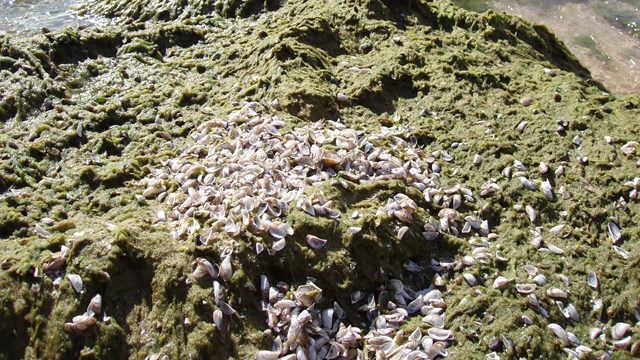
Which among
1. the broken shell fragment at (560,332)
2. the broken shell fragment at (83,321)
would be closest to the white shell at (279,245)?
the broken shell fragment at (83,321)

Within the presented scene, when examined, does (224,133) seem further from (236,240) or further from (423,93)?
(423,93)

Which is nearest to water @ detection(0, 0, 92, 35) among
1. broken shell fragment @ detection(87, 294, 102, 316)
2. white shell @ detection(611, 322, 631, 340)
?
broken shell fragment @ detection(87, 294, 102, 316)

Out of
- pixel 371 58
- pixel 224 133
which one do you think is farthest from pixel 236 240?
pixel 371 58

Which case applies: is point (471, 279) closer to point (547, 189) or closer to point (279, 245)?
point (547, 189)

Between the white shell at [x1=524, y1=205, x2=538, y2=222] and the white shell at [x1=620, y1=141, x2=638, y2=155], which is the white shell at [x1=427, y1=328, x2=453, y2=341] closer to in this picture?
the white shell at [x1=524, y1=205, x2=538, y2=222]

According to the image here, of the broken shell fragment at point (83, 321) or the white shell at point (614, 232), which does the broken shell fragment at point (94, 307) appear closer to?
the broken shell fragment at point (83, 321)

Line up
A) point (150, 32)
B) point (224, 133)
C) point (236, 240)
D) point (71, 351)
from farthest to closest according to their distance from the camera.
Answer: point (150, 32) < point (224, 133) < point (236, 240) < point (71, 351)

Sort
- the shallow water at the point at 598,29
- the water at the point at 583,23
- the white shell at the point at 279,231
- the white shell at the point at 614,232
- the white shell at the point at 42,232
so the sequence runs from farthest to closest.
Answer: the shallow water at the point at 598,29 < the water at the point at 583,23 < the white shell at the point at 614,232 < the white shell at the point at 42,232 < the white shell at the point at 279,231
